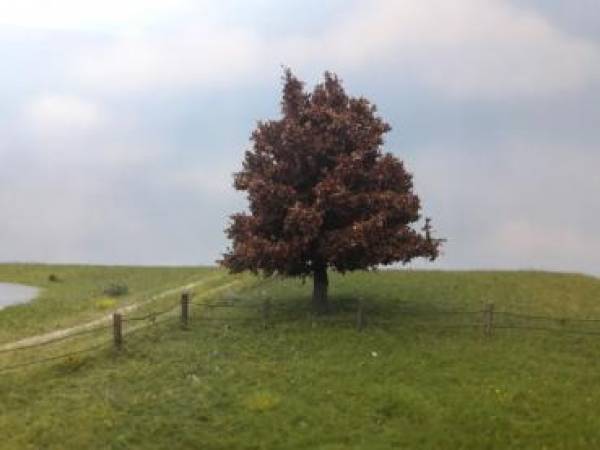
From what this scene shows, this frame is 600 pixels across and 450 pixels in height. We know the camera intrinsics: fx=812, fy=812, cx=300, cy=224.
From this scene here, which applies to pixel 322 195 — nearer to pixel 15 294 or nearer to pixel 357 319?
pixel 357 319

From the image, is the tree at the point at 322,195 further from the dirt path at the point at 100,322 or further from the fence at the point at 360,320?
the dirt path at the point at 100,322

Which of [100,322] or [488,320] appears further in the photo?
[100,322]

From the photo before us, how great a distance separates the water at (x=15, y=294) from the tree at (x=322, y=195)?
2435cm

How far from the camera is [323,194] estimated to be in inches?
1293

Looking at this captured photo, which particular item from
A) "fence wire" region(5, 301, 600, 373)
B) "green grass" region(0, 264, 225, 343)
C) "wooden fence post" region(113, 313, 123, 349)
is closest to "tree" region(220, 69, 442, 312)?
"fence wire" region(5, 301, 600, 373)

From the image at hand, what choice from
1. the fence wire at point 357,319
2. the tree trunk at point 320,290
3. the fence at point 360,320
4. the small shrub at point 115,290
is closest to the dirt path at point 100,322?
the fence at point 360,320

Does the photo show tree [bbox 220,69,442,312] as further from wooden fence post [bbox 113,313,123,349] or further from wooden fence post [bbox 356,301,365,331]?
wooden fence post [bbox 113,313,123,349]

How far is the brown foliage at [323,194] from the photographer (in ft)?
108

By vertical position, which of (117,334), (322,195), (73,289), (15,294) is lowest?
(117,334)

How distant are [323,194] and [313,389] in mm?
9019

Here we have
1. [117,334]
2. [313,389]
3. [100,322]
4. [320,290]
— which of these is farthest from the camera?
[100,322]

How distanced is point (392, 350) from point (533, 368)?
5128 millimetres

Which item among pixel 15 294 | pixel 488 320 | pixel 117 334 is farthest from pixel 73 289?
pixel 488 320

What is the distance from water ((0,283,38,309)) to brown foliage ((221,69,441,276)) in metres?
24.5
